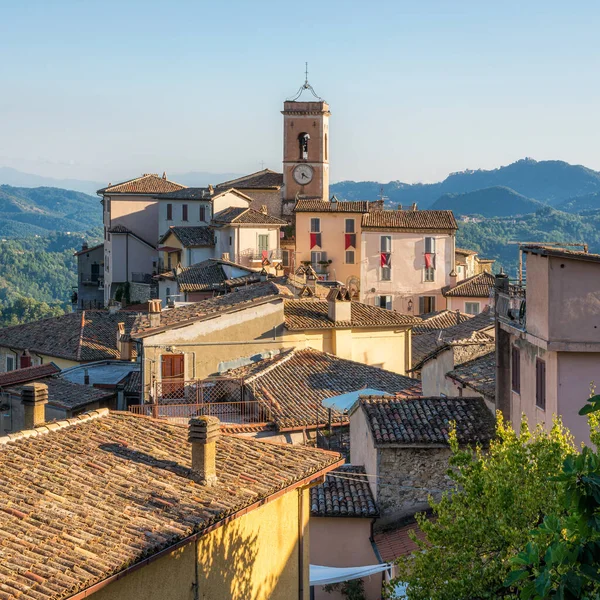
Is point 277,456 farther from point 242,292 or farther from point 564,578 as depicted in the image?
point 242,292

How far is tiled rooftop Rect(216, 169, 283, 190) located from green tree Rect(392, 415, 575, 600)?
5463 cm

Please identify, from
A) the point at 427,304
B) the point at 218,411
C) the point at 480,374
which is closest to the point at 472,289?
the point at 427,304

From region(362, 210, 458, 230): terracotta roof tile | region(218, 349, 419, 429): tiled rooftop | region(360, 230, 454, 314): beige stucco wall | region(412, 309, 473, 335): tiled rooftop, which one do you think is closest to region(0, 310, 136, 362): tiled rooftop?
region(218, 349, 419, 429): tiled rooftop

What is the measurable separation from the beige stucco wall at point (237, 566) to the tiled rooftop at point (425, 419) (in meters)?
4.52

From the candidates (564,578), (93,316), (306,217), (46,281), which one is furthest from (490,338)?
(46,281)

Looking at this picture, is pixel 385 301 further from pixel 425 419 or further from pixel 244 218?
pixel 425 419

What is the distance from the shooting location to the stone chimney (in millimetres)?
29984

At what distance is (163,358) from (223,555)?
15729mm

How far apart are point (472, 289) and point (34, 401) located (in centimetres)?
4546

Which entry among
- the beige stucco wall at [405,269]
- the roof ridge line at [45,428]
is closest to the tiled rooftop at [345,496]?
the roof ridge line at [45,428]

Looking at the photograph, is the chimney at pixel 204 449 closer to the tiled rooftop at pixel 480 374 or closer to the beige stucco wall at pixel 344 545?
the beige stucco wall at pixel 344 545

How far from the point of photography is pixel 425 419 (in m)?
18.0

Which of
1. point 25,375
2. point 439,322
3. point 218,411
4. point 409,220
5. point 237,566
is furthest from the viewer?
point 409,220

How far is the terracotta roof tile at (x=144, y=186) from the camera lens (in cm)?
6662
